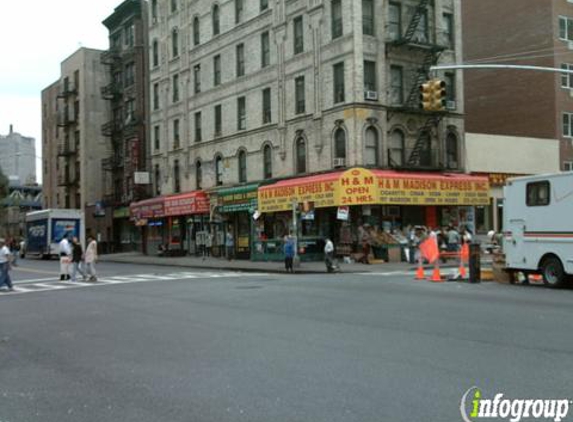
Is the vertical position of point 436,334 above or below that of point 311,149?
below

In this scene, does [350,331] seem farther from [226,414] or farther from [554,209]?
[554,209]

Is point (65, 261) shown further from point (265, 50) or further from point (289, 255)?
point (265, 50)

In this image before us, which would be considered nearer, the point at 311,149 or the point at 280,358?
the point at 280,358

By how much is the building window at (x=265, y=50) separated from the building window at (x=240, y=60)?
2.26m

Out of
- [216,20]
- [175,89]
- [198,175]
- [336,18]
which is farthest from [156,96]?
[336,18]

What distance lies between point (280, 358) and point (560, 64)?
42768mm

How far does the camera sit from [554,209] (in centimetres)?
1811

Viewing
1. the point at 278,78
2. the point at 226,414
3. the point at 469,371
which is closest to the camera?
the point at 226,414

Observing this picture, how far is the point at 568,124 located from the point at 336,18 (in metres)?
20.3

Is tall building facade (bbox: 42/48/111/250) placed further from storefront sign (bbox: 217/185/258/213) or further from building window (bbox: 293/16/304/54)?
building window (bbox: 293/16/304/54)

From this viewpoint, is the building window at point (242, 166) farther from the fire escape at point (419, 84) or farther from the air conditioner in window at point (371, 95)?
the fire escape at point (419, 84)

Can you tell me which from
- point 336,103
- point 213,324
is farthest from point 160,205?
point 213,324

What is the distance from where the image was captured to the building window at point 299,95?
36625 mm

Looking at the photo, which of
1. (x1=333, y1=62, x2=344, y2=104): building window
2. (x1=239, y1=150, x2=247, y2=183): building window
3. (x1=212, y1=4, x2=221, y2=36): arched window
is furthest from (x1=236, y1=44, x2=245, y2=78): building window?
(x1=333, y1=62, x2=344, y2=104): building window
